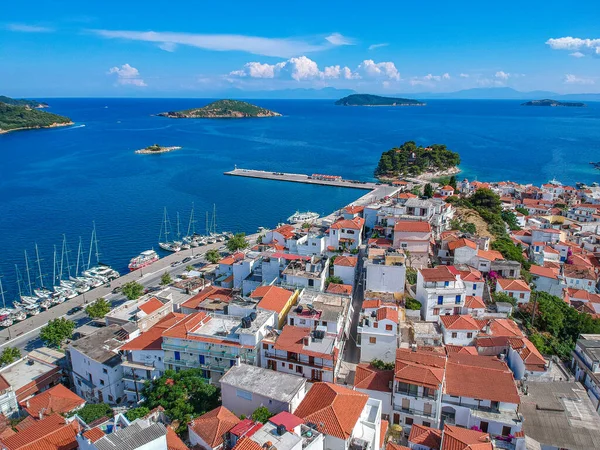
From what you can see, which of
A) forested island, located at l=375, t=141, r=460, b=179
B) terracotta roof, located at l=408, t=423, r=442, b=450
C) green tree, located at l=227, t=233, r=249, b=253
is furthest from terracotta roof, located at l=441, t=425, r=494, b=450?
forested island, located at l=375, t=141, r=460, b=179

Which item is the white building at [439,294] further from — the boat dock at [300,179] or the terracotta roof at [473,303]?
the boat dock at [300,179]

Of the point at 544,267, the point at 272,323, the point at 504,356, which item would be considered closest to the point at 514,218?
the point at 544,267

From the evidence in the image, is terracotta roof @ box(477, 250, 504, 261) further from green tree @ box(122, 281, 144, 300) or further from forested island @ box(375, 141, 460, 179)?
forested island @ box(375, 141, 460, 179)

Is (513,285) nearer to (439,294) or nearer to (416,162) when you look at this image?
(439,294)

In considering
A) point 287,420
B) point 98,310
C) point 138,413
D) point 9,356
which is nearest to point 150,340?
point 138,413

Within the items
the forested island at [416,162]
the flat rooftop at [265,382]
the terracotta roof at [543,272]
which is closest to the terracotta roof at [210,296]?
the flat rooftop at [265,382]

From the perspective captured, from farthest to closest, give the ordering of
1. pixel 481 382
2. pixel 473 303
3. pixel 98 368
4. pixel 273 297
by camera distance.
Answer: pixel 473 303
pixel 273 297
pixel 98 368
pixel 481 382
